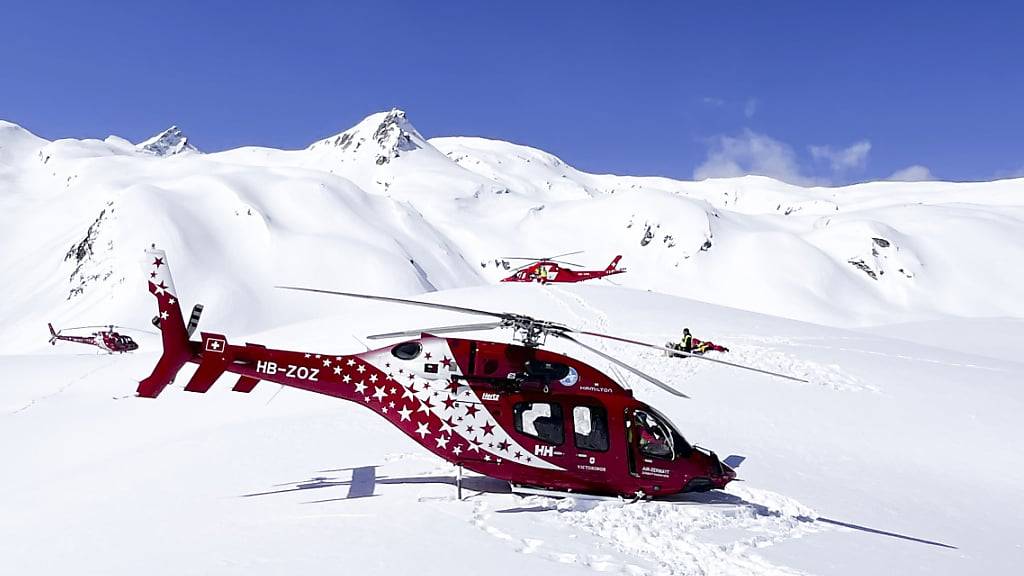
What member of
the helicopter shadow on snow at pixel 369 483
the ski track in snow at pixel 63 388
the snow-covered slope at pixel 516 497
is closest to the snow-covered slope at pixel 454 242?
the ski track in snow at pixel 63 388

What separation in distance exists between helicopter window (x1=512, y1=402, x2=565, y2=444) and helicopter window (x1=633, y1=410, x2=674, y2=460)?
4.34 feet

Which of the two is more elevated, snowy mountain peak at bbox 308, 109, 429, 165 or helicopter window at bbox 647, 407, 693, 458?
snowy mountain peak at bbox 308, 109, 429, 165

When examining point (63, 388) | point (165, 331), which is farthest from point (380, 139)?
point (165, 331)

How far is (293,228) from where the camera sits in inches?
3777

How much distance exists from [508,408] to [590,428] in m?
1.38

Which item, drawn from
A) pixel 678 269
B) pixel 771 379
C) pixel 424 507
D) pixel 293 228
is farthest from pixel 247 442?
pixel 678 269

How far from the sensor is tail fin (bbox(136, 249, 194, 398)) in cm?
909

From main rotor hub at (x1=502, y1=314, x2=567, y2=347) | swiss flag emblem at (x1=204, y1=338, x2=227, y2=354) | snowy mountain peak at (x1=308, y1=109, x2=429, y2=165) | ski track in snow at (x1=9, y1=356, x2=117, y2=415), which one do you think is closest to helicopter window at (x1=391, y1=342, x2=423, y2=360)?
main rotor hub at (x1=502, y1=314, x2=567, y2=347)

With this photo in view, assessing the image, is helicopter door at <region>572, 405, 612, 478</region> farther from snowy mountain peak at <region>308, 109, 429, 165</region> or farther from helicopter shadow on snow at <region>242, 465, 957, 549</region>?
snowy mountain peak at <region>308, 109, 429, 165</region>

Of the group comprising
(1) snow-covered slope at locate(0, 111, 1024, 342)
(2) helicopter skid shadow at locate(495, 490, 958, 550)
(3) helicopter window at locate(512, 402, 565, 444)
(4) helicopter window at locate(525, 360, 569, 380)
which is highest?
(1) snow-covered slope at locate(0, 111, 1024, 342)

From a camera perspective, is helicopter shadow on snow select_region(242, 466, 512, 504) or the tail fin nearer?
the tail fin

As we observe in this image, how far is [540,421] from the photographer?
978cm

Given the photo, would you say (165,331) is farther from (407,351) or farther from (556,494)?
(556,494)

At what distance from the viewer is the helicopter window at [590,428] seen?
32.1 ft
